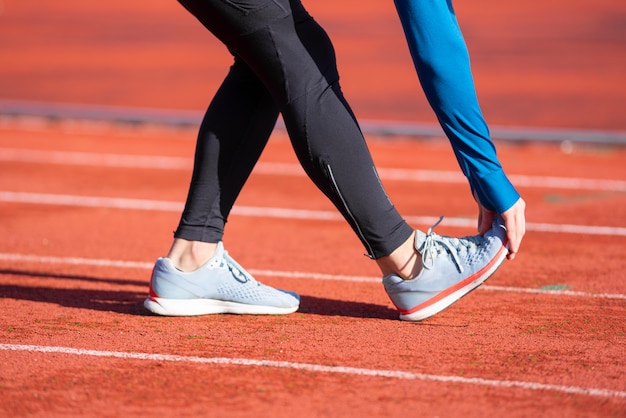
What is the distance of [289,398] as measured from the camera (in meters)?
3.02

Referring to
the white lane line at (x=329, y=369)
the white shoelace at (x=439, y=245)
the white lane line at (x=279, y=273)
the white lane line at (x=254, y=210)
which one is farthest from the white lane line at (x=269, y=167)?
the white lane line at (x=329, y=369)

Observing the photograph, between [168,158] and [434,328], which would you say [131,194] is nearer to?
[168,158]

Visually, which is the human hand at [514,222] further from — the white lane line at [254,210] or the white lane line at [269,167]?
the white lane line at [269,167]

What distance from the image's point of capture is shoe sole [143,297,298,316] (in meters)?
3.96

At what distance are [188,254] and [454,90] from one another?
1153mm

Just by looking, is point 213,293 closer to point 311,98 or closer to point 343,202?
point 343,202

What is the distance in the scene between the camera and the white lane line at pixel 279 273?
4418 mm

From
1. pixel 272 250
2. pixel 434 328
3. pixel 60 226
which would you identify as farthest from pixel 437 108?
pixel 60 226

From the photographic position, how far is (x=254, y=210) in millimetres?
6699

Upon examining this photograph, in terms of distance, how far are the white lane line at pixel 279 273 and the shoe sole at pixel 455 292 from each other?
2.35 ft

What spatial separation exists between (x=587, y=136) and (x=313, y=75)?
6.72m

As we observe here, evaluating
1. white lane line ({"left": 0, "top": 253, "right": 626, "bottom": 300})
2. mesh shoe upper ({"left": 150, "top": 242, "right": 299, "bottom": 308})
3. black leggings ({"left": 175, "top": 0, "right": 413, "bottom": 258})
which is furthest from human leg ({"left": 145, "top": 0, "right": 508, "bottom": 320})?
white lane line ({"left": 0, "top": 253, "right": 626, "bottom": 300})

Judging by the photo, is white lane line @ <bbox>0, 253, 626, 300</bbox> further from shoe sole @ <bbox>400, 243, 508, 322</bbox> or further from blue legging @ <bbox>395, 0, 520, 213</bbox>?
blue legging @ <bbox>395, 0, 520, 213</bbox>

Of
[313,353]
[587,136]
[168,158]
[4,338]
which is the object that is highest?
[4,338]
